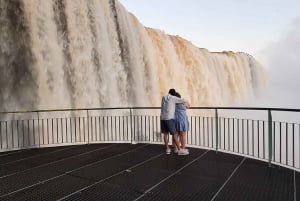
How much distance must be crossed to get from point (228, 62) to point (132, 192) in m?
35.0

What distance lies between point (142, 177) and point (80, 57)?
12.1 meters

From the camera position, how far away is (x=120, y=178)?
6879mm

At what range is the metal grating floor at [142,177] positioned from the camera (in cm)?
580

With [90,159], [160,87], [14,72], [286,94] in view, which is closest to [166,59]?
[160,87]

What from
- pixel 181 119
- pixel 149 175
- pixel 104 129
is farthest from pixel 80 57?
pixel 149 175

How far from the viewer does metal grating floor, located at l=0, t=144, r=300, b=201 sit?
580 centimetres

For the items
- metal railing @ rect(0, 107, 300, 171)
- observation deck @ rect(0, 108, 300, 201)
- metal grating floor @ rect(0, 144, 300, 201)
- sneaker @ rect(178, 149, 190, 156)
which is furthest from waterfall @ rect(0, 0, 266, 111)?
sneaker @ rect(178, 149, 190, 156)

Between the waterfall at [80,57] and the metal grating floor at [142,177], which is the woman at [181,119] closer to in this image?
the metal grating floor at [142,177]

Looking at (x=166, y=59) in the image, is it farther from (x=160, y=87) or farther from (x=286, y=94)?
(x=286, y=94)

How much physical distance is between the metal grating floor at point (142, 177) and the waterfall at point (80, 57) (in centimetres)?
664

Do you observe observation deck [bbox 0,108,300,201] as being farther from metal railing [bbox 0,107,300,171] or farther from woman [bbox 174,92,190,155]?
woman [bbox 174,92,190,155]

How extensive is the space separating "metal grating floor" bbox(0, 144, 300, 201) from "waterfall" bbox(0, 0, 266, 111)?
6.64 metres

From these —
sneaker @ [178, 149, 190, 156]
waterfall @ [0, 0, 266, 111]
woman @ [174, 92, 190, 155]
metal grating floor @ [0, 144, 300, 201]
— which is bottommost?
metal grating floor @ [0, 144, 300, 201]

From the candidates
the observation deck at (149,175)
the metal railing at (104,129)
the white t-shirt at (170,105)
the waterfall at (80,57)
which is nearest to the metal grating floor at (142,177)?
the observation deck at (149,175)
